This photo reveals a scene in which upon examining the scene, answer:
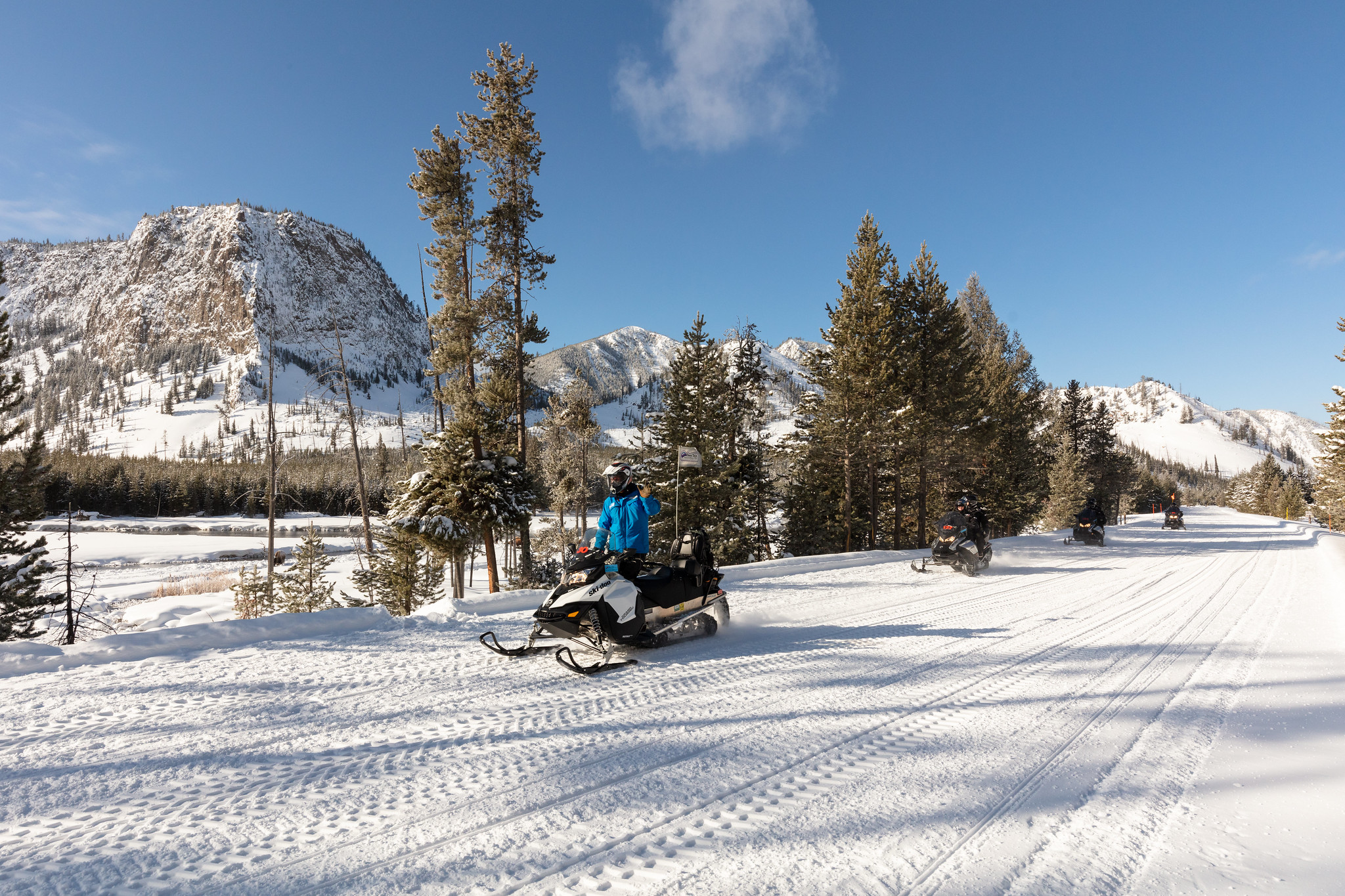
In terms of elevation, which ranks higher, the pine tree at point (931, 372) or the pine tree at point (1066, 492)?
the pine tree at point (931, 372)

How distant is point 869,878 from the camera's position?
2377 mm

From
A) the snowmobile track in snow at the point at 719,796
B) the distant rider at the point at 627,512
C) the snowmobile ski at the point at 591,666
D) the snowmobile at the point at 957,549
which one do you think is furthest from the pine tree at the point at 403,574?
the snowmobile track in snow at the point at 719,796

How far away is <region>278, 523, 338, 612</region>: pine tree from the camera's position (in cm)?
1636

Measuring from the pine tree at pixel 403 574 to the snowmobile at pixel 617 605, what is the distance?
32.6 ft

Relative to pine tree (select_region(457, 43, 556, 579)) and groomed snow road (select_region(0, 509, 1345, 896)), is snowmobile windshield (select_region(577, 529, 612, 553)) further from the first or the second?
pine tree (select_region(457, 43, 556, 579))

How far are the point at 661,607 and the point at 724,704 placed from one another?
1.87 meters

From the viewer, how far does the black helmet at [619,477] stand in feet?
21.0

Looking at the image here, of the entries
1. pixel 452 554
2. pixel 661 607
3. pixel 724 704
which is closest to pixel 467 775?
pixel 724 704

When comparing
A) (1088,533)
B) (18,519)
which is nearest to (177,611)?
(18,519)

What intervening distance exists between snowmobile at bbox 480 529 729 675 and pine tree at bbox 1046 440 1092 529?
104ft

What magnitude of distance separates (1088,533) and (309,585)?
82.3ft

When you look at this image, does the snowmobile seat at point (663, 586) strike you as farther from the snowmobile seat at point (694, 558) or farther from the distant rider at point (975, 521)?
the distant rider at point (975, 521)

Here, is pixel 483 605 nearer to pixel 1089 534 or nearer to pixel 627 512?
pixel 627 512

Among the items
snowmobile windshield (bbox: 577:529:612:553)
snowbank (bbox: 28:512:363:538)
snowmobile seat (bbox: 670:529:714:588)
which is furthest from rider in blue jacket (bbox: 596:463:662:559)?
snowbank (bbox: 28:512:363:538)
